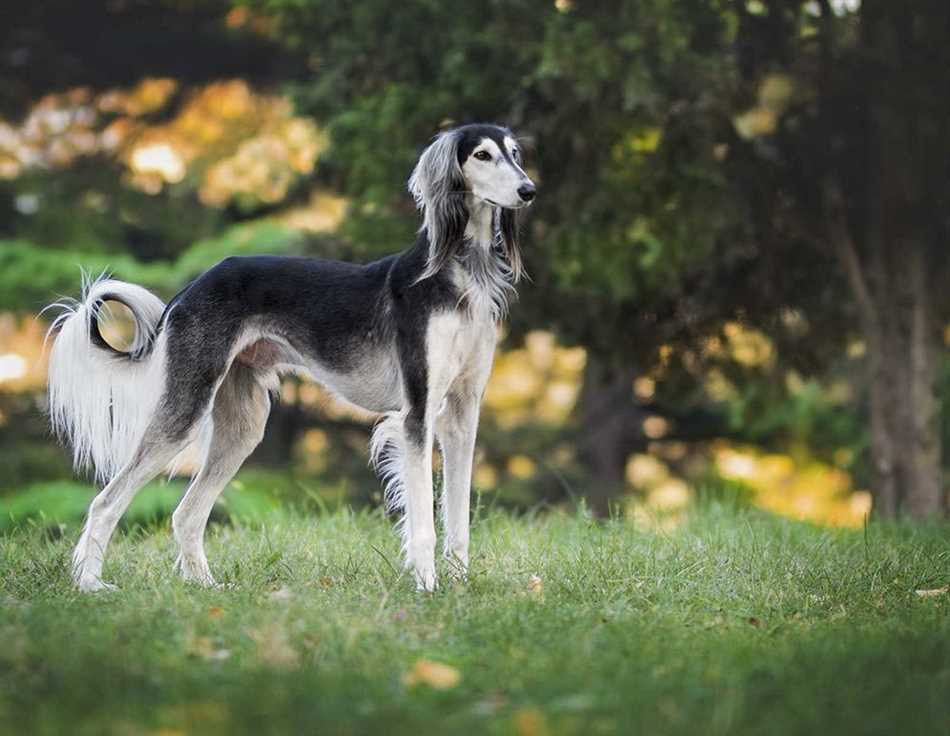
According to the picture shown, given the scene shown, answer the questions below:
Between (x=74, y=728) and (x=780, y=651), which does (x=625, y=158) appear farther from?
(x=74, y=728)

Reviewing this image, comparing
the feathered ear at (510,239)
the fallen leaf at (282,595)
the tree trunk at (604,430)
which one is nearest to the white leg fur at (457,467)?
the feathered ear at (510,239)

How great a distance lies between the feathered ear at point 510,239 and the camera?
6234 mm

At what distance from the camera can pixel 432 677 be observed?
161 inches

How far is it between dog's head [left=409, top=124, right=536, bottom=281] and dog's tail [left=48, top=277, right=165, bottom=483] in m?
1.51

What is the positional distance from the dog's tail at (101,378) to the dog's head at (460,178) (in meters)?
1.51

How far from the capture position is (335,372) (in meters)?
6.42

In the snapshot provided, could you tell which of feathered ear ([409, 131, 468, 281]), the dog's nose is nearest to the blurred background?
feathered ear ([409, 131, 468, 281])

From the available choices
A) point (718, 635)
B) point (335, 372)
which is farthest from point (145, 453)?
point (718, 635)

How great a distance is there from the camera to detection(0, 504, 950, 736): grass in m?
3.72

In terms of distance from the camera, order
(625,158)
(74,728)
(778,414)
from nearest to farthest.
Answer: (74,728), (625,158), (778,414)

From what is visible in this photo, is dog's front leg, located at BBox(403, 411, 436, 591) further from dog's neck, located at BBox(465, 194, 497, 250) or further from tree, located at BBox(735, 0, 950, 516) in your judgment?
tree, located at BBox(735, 0, 950, 516)

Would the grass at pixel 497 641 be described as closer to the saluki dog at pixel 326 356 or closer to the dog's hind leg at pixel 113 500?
the dog's hind leg at pixel 113 500

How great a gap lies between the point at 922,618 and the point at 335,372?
109 inches

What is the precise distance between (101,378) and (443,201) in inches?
75.7
